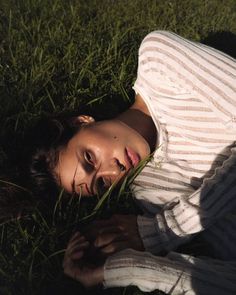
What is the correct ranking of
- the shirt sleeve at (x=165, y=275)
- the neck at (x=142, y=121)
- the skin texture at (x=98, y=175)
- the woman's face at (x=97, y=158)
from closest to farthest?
the shirt sleeve at (x=165, y=275), the skin texture at (x=98, y=175), the woman's face at (x=97, y=158), the neck at (x=142, y=121)

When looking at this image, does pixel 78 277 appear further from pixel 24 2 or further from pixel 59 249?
pixel 24 2

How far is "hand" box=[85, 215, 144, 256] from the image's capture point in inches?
76.3

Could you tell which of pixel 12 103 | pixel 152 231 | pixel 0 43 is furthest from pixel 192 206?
pixel 0 43

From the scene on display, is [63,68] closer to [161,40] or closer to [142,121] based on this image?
[142,121]

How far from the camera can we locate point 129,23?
10.3 feet

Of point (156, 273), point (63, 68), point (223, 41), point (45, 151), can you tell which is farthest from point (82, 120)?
point (223, 41)

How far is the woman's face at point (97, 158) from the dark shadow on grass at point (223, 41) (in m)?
1.29

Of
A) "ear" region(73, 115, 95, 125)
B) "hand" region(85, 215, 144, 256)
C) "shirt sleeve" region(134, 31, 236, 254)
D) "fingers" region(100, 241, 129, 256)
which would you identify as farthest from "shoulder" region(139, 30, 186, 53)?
"fingers" region(100, 241, 129, 256)

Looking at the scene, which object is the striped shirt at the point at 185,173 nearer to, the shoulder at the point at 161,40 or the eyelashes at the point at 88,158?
the shoulder at the point at 161,40

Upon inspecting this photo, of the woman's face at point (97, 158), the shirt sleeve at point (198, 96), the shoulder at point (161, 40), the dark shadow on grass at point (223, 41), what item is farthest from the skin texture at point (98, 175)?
the dark shadow on grass at point (223, 41)

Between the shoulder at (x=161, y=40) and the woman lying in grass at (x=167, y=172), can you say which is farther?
the shoulder at (x=161, y=40)

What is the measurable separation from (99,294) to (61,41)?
1.64 m

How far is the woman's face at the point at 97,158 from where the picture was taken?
207 centimetres

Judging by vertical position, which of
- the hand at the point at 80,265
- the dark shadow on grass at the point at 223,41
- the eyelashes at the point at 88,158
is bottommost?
the hand at the point at 80,265
